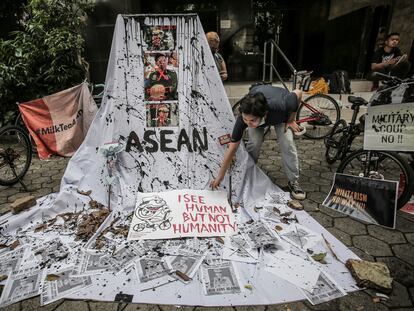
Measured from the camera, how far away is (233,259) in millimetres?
2225

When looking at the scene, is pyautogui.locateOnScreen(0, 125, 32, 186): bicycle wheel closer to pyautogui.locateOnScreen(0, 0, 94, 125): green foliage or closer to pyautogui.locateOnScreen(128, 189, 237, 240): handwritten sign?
pyautogui.locateOnScreen(0, 0, 94, 125): green foliage

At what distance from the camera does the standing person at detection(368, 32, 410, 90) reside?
17.1ft

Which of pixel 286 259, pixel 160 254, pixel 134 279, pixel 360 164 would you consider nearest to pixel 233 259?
pixel 286 259

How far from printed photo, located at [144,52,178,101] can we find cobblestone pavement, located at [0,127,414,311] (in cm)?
196

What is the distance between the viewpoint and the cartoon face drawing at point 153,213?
260cm

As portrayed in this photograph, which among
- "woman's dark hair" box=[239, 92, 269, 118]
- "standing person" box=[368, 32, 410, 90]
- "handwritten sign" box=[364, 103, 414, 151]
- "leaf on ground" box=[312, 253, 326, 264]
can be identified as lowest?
"leaf on ground" box=[312, 253, 326, 264]

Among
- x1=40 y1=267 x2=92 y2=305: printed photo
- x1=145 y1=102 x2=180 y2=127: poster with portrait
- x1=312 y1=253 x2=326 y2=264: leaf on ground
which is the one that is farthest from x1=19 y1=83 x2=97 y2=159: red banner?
x1=312 y1=253 x2=326 y2=264: leaf on ground

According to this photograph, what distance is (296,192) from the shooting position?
3.29 m

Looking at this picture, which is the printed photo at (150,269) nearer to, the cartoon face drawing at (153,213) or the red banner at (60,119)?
the cartoon face drawing at (153,213)

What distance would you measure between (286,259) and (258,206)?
2.77 ft

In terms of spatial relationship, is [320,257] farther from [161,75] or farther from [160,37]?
[160,37]

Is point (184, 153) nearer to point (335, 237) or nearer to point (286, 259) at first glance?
point (286, 259)

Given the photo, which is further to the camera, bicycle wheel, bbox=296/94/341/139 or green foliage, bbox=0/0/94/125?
bicycle wheel, bbox=296/94/341/139

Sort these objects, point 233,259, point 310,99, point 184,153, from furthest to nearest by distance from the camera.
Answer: point 310,99, point 184,153, point 233,259
